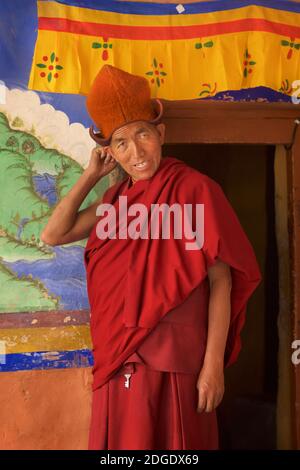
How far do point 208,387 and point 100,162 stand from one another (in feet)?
2.99

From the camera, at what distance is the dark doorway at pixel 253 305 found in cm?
323

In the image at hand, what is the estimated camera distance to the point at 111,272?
199cm

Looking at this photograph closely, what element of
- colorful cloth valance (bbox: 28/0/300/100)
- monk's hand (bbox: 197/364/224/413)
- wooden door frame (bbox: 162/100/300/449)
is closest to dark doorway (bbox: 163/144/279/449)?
wooden door frame (bbox: 162/100/300/449)

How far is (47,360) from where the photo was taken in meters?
2.35

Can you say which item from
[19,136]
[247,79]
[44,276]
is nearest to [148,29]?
[247,79]

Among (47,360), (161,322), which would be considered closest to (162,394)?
(161,322)

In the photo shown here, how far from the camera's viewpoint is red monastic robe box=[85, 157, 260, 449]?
1.85m

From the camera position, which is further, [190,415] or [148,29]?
[148,29]

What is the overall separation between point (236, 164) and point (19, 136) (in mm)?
1633

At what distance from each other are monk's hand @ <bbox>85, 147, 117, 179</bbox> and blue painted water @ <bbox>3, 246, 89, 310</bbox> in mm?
399

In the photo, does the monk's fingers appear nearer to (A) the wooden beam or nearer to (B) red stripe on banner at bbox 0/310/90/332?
(B) red stripe on banner at bbox 0/310/90/332

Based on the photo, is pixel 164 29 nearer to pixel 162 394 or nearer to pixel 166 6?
pixel 166 6

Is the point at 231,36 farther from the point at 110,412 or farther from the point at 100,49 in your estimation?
the point at 110,412

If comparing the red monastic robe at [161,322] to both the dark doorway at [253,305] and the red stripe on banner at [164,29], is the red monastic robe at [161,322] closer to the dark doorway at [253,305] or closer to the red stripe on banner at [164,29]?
the red stripe on banner at [164,29]
